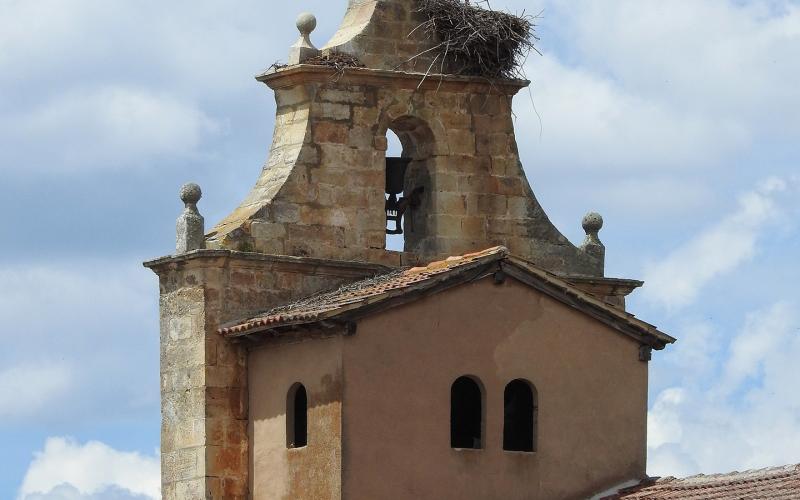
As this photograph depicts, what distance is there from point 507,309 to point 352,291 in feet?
5.83

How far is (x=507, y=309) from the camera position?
32.2m

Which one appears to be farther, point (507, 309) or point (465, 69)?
point (465, 69)

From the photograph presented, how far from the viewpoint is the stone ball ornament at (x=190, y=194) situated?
3316 centimetres

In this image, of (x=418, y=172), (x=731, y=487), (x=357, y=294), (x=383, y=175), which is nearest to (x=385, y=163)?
(x=383, y=175)

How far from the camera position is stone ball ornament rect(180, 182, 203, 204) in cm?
3316

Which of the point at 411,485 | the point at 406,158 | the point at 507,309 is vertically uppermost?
the point at 406,158

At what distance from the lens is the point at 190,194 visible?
33.2 metres

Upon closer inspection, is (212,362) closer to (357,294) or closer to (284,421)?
(284,421)

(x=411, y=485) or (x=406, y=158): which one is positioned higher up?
(x=406, y=158)

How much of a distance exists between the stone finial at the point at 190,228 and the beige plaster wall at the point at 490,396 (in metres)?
2.72

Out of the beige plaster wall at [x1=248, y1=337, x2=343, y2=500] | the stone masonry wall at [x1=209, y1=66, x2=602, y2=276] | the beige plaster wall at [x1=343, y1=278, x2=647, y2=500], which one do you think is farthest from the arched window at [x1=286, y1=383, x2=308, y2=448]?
the stone masonry wall at [x1=209, y1=66, x2=602, y2=276]

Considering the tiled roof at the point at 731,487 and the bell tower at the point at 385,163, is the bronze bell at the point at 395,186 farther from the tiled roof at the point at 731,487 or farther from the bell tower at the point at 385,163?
the tiled roof at the point at 731,487

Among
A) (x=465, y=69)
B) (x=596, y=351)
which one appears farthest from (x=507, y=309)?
(x=465, y=69)

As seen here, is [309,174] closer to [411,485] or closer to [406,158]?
[406,158]
